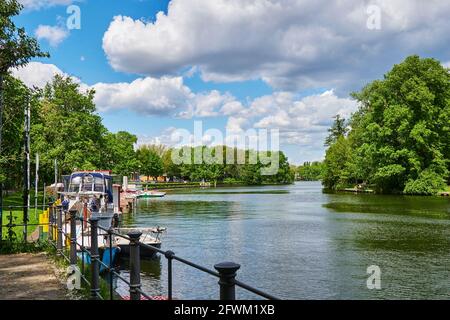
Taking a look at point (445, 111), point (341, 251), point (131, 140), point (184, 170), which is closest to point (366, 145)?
point (445, 111)

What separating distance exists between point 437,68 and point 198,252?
5175cm

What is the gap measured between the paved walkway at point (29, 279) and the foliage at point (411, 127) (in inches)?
2261

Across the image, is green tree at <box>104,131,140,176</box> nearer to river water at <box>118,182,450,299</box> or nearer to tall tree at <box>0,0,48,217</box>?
river water at <box>118,182,450,299</box>

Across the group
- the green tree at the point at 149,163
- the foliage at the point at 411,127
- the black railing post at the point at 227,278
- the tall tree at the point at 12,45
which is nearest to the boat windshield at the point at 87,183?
the tall tree at the point at 12,45

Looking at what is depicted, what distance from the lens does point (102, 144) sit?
61.4 meters

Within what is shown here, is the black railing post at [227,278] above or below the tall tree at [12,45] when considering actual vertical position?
below

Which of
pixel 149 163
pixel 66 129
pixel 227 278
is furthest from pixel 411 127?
pixel 149 163

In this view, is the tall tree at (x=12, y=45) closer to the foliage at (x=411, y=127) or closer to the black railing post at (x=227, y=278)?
the black railing post at (x=227, y=278)

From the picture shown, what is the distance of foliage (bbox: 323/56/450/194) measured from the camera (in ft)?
206

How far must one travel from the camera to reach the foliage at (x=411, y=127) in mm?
62781

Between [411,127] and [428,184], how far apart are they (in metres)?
7.44

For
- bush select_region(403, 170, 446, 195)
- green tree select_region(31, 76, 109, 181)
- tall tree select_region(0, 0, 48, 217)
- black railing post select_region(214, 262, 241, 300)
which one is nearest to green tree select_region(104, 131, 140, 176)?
green tree select_region(31, 76, 109, 181)

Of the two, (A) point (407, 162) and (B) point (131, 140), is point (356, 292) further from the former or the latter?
(B) point (131, 140)

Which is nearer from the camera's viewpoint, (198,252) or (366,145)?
(198,252)
